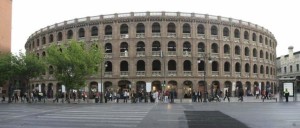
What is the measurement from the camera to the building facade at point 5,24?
250 ft

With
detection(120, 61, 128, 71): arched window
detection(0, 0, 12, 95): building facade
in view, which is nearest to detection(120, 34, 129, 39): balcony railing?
detection(120, 61, 128, 71): arched window

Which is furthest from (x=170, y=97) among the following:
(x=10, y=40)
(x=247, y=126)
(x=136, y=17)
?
(x=10, y=40)

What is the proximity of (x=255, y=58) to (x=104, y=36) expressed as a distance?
1107 inches

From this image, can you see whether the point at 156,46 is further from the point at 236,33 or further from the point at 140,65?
the point at 236,33

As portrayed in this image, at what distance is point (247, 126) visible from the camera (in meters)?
16.2

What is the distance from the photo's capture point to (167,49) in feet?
198

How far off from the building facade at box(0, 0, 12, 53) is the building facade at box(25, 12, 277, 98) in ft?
59.2

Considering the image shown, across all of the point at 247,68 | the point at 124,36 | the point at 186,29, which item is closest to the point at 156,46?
the point at 124,36

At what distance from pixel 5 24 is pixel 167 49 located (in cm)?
3828

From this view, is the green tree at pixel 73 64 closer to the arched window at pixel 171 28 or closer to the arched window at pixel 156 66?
the arched window at pixel 156 66

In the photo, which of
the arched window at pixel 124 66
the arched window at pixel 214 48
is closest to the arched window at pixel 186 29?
the arched window at pixel 214 48

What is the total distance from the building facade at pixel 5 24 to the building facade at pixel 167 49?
1806 centimetres

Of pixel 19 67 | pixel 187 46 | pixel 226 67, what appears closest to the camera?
pixel 19 67

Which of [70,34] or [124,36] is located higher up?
[70,34]
